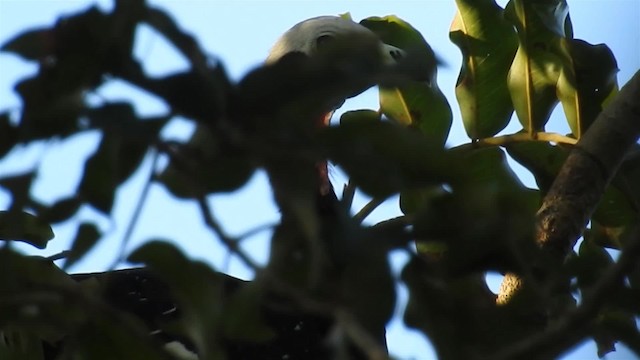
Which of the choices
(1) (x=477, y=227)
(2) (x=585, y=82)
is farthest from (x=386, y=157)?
(2) (x=585, y=82)

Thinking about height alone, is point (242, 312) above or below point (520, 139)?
below

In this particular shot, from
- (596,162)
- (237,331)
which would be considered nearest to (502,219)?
(237,331)

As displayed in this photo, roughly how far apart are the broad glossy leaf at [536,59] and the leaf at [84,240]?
0.76 m

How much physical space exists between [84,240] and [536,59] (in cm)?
81

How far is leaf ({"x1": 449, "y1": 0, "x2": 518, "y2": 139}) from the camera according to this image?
1.28 meters

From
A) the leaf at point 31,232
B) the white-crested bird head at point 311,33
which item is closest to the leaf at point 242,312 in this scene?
the leaf at point 31,232

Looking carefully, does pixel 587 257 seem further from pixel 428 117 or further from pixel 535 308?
pixel 428 117

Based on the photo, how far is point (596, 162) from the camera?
1.10m

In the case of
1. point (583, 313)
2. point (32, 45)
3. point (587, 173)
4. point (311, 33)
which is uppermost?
point (311, 33)

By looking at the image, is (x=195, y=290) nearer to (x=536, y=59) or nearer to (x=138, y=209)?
(x=138, y=209)

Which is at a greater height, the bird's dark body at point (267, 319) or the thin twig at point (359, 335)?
the bird's dark body at point (267, 319)

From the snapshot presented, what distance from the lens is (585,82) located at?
3.94 feet

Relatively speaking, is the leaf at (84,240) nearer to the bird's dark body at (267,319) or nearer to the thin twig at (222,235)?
the thin twig at (222,235)

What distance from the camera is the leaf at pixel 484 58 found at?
1.28m
